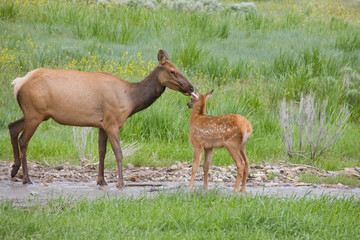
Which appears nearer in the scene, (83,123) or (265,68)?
(83,123)

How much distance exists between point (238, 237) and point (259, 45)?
14.2m

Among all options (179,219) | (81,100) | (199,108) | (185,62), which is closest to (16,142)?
(81,100)

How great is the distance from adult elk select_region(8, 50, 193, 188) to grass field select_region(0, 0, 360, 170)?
227 centimetres

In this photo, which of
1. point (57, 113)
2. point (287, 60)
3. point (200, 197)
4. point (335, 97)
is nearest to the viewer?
point (200, 197)

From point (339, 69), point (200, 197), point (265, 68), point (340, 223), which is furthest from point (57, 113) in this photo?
point (339, 69)

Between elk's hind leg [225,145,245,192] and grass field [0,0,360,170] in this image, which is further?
grass field [0,0,360,170]

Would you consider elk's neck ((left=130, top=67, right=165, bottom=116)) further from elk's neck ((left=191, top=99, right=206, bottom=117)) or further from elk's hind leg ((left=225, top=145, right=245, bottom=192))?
elk's hind leg ((left=225, top=145, right=245, bottom=192))

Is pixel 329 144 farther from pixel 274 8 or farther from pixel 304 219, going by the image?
pixel 274 8

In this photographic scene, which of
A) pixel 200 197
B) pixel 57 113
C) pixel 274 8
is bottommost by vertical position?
pixel 274 8

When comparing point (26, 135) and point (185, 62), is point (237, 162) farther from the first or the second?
point (185, 62)

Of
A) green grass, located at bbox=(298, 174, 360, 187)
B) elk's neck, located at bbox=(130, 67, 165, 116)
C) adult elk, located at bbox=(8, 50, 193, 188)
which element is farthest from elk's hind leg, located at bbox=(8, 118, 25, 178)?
green grass, located at bbox=(298, 174, 360, 187)

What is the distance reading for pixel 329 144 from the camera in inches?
425

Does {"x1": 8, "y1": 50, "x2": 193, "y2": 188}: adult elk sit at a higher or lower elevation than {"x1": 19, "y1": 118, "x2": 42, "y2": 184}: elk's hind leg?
higher

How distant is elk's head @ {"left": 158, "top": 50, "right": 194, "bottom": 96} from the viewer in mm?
8023
